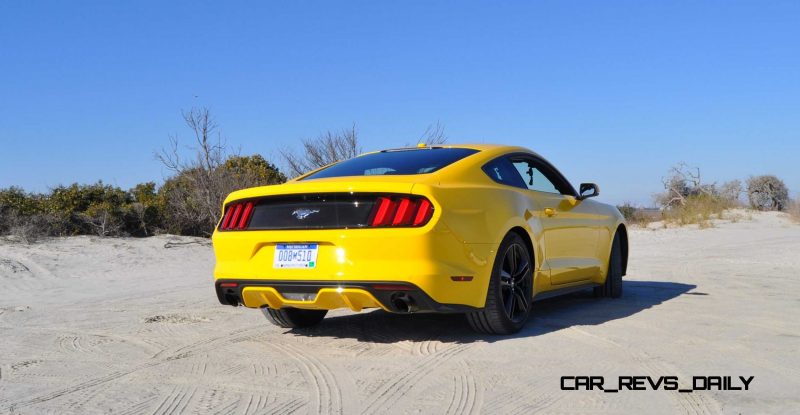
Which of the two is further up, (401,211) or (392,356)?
(401,211)

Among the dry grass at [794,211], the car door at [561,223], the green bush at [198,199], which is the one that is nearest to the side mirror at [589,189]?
the car door at [561,223]

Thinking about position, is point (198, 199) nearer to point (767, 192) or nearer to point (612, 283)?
point (612, 283)

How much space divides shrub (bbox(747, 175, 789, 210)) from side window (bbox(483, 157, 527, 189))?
26349mm

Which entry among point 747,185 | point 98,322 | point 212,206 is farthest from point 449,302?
point 747,185

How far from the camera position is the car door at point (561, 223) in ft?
18.8

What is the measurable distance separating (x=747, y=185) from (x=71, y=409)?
30810mm

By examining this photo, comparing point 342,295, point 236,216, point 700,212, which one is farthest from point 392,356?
point 700,212

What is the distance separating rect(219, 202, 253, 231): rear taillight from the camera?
4.92m

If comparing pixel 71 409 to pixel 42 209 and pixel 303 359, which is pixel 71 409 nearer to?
pixel 303 359

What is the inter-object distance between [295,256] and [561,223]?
252 cm

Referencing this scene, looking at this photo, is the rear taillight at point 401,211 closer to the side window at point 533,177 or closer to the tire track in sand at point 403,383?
the tire track in sand at point 403,383

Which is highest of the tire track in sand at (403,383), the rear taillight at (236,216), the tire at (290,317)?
the rear taillight at (236,216)

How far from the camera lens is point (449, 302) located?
14.4 ft

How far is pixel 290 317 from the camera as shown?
5.57 meters
